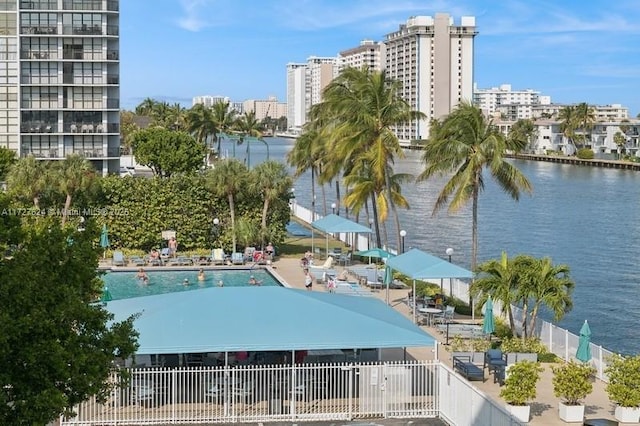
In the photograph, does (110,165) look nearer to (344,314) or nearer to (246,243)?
(246,243)

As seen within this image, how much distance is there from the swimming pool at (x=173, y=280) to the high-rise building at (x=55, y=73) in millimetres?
30543

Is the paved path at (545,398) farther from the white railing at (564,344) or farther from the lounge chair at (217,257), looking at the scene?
the lounge chair at (217,257)

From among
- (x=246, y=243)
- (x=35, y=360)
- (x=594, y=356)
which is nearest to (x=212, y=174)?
(x=246, y=243)

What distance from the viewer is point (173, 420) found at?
18.6m

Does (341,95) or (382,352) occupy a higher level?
(341,95)

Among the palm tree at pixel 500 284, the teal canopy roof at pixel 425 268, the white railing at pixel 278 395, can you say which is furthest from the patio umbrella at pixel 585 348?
the teal canopy roof at pixel 425 268

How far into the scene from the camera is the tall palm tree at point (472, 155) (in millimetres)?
33344

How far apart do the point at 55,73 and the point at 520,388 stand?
55.6 metres

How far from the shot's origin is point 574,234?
2645 inches

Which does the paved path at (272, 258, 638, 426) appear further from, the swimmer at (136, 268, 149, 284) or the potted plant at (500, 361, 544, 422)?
the swimmer at (136, 268, 149, 284)

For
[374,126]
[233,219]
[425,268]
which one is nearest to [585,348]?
[425,268]

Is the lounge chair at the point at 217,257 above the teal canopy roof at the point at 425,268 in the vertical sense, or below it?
below

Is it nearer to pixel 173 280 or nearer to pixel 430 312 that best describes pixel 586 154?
pixel 173 280

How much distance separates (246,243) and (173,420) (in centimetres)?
2461
